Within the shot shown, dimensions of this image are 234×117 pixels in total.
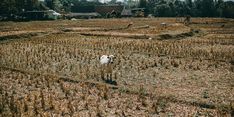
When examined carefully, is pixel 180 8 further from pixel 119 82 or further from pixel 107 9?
pixel 119 82

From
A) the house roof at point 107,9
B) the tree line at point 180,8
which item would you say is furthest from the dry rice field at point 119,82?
the house roof at point 107,9

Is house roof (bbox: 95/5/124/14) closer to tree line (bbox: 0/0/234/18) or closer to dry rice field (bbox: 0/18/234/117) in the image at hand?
tree line (bbox: 0/0/234/18)

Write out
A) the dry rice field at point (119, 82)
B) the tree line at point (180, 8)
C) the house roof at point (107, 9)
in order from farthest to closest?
the house roof at point (107, 9), the tree line at point (180, 8), the dry rice field at point (119, 82)

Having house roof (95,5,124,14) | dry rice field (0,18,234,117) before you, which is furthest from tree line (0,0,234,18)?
dry rice field (0,18,234,117)

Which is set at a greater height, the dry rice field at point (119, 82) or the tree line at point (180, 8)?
the tree line at point (180, 8)

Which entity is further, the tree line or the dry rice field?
the tree line

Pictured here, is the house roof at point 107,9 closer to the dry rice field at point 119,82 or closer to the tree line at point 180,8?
the tree line at point 180,8

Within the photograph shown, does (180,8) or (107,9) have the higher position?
(180,8)

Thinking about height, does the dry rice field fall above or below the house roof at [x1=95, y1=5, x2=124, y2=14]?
below

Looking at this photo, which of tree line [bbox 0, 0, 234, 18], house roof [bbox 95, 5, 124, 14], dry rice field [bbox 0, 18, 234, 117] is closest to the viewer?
dry rice field [bbox 0, 18, 234, 117]

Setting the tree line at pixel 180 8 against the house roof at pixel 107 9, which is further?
the house roof at pixel 107 9

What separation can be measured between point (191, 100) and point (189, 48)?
42.3 ft

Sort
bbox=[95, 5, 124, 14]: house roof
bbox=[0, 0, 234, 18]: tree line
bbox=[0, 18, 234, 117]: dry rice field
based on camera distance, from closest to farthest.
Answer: bbox=[0, 18, 234, 117]: dry rice field → bbox=[0, 0, 234, 18]: tree line → bbox=[95, 5, 124, 14]: house roof

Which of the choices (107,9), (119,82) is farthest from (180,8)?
(119,82)
